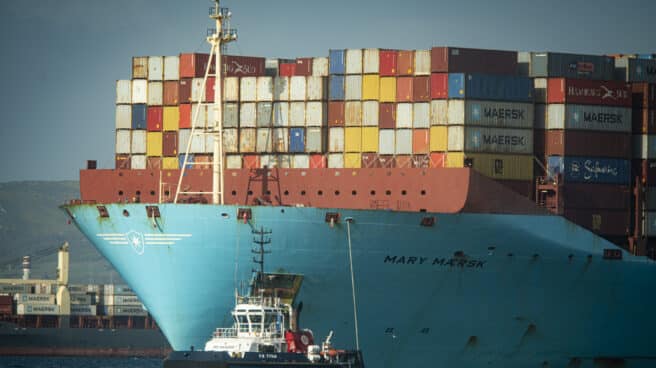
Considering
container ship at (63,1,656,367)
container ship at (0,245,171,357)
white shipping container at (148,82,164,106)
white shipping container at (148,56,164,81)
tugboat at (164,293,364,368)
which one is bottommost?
container ship at (0,245,171,357)

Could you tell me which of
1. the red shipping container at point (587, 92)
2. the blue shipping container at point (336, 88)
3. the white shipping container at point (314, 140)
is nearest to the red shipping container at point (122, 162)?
the white shipping container at point (314, 140)

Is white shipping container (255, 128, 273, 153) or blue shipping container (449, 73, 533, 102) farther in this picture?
white shipping container (255, 128, 273, 153)

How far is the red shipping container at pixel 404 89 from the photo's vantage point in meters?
65.5

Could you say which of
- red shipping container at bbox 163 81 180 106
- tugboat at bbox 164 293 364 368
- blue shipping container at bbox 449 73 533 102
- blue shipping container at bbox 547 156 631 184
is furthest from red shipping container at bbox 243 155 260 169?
tugboat at bbox 164 293 364 368

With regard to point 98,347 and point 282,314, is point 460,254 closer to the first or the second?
point 282,314

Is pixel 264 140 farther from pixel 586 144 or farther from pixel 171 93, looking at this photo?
pixel 586 144

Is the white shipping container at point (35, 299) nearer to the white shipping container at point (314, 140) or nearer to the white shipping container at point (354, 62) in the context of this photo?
the white shipping container at point (314, 140)

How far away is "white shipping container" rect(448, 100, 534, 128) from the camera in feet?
212

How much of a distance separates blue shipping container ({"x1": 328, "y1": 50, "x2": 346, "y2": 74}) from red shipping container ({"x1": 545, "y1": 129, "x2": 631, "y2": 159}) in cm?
1021

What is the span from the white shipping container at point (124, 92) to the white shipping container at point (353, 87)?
37.4 feet

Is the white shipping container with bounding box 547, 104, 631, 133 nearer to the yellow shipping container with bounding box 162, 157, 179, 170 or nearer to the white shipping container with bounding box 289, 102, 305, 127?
the white shipping container with bounding box 289, 102, 305, 127

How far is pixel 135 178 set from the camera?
218ft

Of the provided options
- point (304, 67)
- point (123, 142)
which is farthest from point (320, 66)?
point (123, 142)

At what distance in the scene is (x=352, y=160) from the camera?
64875 mm
